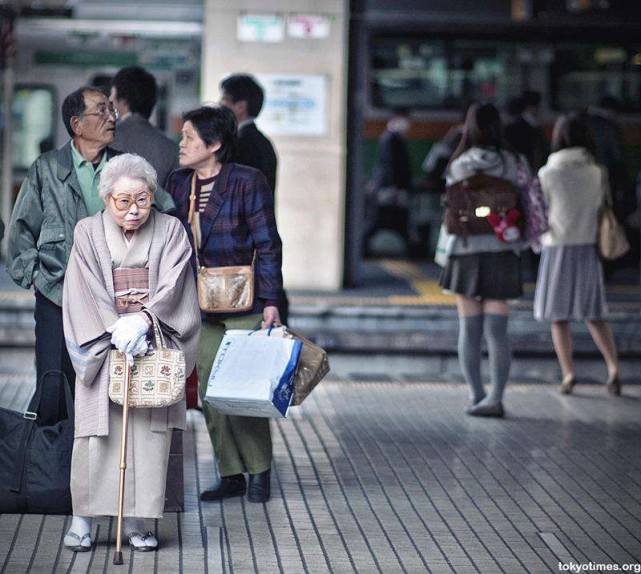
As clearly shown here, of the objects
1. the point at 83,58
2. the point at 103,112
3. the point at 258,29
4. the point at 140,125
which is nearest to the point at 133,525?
the point at 103,112

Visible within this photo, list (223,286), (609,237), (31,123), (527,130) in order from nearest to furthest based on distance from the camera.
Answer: (223,286)
(609,237)
(527,130)
(31,123)

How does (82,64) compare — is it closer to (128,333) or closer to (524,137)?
(524,137)

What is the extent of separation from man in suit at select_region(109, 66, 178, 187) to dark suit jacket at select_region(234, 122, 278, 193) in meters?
0.38

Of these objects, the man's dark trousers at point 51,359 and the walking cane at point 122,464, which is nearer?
the walking cane at point 122,464

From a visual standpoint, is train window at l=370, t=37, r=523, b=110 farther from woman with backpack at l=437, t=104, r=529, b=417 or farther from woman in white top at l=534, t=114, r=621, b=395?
woman with backpack at l=437, t=104, r=529, b=417

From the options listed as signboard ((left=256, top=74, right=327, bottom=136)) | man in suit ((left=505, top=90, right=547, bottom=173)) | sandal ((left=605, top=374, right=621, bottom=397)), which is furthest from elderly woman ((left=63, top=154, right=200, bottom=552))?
man in suit ((left=505, top=90, right=547, bottom=173))

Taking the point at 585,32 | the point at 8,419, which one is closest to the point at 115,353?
the point at 8,419

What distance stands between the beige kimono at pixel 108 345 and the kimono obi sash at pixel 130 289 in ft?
0.07

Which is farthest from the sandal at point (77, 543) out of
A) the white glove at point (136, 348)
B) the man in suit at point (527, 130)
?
the man in suit at point (527, 130)

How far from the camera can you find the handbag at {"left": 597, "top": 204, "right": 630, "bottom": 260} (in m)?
10.0

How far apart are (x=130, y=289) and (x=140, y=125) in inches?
86.3

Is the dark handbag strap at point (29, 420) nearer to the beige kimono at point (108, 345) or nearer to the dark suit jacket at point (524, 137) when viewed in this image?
the beige kimono at point (108, 345)

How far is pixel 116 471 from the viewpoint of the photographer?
5992 millimetres

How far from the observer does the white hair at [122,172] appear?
595 cm
